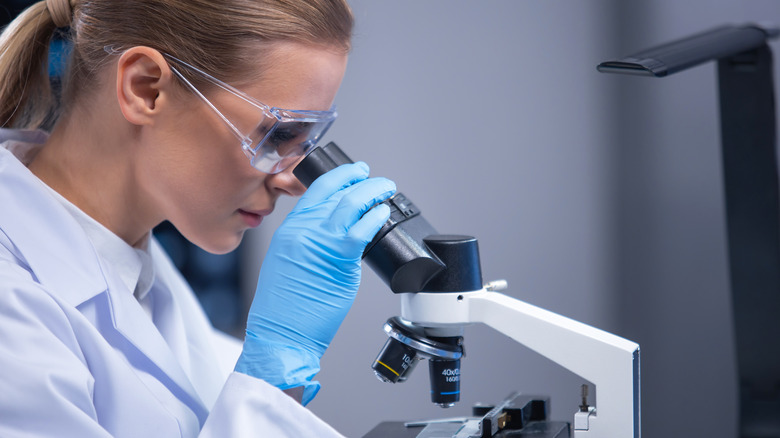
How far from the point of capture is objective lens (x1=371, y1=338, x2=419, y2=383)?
0.91 meters

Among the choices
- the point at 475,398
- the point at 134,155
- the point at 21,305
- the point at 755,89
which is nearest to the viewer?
the point at 21,305

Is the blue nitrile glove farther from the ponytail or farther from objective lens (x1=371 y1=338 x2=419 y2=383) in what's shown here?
the ponytail

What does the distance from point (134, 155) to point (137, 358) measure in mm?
309

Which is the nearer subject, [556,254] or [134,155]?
[134,155]

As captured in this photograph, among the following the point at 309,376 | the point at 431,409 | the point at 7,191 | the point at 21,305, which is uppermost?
the point at 7,191

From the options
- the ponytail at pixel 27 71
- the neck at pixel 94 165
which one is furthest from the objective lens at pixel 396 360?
the ponytail at pixel 27 71

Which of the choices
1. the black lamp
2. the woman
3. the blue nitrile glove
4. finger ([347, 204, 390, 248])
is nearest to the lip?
the woman

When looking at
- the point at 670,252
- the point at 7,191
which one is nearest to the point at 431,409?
the point at 670,252

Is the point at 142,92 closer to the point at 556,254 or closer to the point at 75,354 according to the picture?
the point at 75,354

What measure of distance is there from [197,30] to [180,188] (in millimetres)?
234

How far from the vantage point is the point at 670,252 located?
159 cm

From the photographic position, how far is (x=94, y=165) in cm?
108

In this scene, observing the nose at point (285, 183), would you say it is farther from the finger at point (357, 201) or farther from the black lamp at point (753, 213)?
the black lamp at point (753, 213)

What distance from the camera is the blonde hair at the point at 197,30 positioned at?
0.97 metres
